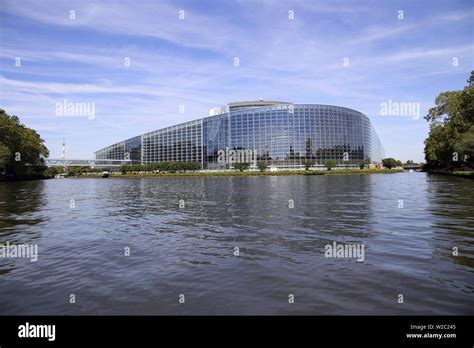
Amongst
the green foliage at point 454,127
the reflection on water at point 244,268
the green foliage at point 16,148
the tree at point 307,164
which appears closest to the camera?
the reflection on water at point 244,268

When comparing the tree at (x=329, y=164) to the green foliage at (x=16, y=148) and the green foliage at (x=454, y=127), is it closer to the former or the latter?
the green foliage at (x=454, y=127)

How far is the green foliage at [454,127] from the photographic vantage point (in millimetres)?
71913

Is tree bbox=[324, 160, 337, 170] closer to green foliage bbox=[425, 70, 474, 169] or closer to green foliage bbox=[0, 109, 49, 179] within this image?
green foliage bbox=[425, 70, 474, 169]

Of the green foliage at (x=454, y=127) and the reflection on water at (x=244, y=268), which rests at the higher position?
the green foliage at (x=454, y=127)

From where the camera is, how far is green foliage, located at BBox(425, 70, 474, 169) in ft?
236

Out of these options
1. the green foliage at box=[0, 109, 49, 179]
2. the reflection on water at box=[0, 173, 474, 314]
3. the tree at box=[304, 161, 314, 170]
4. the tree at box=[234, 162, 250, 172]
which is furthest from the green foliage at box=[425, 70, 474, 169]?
the green foliage at box=[0, 109, 49, 179]

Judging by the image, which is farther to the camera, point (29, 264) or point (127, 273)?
point (29, 264)

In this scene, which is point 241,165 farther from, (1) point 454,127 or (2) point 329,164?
(1) point 454,127

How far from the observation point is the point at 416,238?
58.1 feet

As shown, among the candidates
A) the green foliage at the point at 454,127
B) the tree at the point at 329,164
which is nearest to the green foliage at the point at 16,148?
the green foliage at the point at 454,127

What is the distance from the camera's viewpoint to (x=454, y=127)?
86.1 metres
